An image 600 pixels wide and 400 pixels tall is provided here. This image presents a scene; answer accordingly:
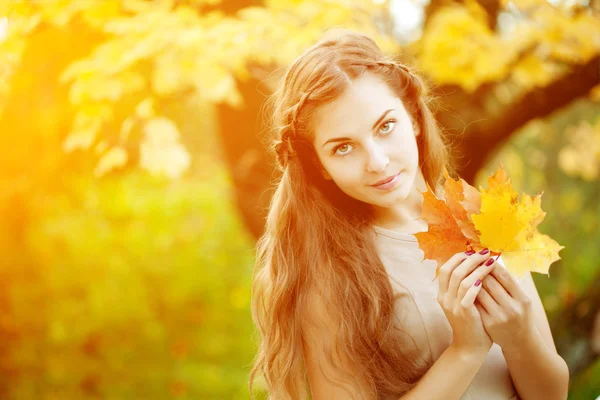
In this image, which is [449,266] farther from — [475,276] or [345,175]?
[345,175]

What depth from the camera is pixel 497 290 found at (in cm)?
131

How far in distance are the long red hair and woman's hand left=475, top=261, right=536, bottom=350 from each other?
22 cm

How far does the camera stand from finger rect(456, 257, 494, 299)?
1.27 meters

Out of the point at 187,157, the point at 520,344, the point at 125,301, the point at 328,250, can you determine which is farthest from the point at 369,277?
the point at 125,301

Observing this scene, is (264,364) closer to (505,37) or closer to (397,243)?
(397,243)

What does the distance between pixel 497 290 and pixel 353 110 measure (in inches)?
19.3

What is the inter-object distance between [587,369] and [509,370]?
3163 millimetres

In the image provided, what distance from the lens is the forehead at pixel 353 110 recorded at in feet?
4.54

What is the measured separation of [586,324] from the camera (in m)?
4.62

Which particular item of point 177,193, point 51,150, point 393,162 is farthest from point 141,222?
point 393,162

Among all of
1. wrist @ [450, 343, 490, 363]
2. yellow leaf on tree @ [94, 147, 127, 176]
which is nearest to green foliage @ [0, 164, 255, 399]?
yellow leaf on tree @ [94, 147, 127, 176]

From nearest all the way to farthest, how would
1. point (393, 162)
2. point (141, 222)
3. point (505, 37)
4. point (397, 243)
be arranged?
point (393, 162)
point (397, 243)
point (505, 37)
point (141, 222)

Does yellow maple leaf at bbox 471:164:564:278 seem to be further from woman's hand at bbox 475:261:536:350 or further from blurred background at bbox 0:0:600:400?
blurred background at bbox 0:0:600:400

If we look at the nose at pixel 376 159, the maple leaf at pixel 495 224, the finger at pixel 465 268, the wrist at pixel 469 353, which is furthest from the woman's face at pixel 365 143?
the wrist at pixel 469 353
